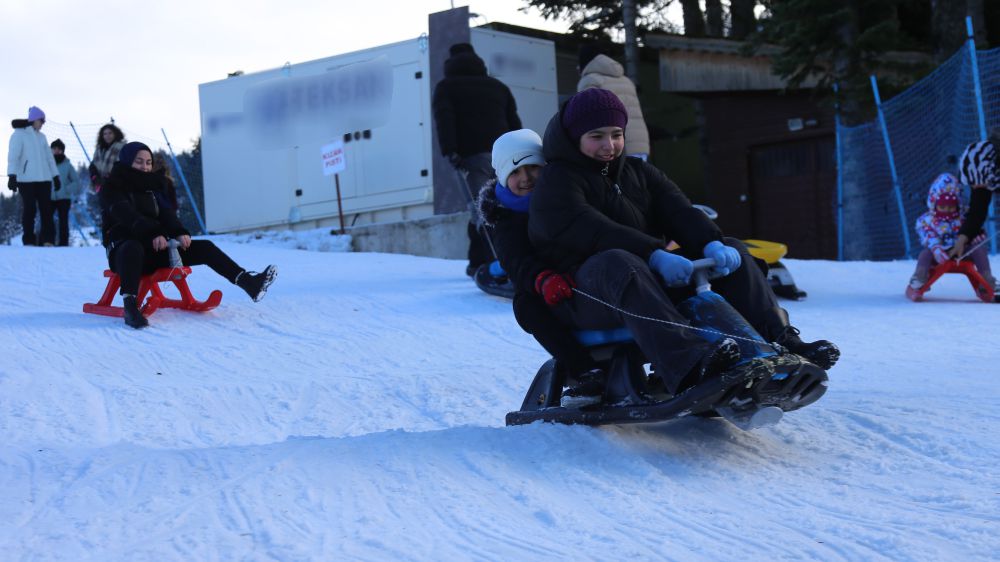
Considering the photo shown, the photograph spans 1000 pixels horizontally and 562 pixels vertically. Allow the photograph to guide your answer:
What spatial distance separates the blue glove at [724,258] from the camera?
12.9 feet

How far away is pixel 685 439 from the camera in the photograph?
406 cm

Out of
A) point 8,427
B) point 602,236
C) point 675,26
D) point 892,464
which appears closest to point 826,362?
point 892,464

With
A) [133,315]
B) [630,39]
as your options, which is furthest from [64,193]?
[630,39]

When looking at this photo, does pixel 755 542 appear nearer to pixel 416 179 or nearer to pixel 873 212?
pixel 873 212

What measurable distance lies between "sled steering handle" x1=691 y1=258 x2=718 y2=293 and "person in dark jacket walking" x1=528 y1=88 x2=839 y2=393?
37 millimetres

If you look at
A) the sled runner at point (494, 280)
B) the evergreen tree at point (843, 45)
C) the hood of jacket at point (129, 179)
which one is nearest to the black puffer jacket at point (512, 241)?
the sled runner at point (494, 280)

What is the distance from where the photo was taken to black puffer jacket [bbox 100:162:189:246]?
821 cm

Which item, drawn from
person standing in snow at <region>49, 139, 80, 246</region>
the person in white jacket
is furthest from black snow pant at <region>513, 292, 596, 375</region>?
person standing in snow at <region>49, 139, 80, 246</region>

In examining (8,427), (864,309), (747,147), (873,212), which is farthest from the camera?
(747,147)

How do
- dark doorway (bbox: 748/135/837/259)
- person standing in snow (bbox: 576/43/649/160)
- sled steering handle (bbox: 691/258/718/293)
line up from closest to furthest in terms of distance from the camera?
sled steering handle (bbox: 691/258/718/293), person standing in snow (bbox: 576/43/649/160), dark doorway (bbox: 748/135/837/259)

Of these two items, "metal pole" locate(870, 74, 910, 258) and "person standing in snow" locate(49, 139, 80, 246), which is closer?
"metal pole" locate(870, 74, 910, 258)

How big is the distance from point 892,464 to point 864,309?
5.04 meters

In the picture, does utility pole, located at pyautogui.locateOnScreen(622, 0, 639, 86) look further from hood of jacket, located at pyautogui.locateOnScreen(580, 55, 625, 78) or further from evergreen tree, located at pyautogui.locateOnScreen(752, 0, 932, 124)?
hood of jacket, located at pyautogui.locateOnScreen(580, 55, 625, 78)

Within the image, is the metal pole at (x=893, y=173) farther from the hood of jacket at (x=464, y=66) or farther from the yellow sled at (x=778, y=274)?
the hood of jacket at (x=464, y=66)
